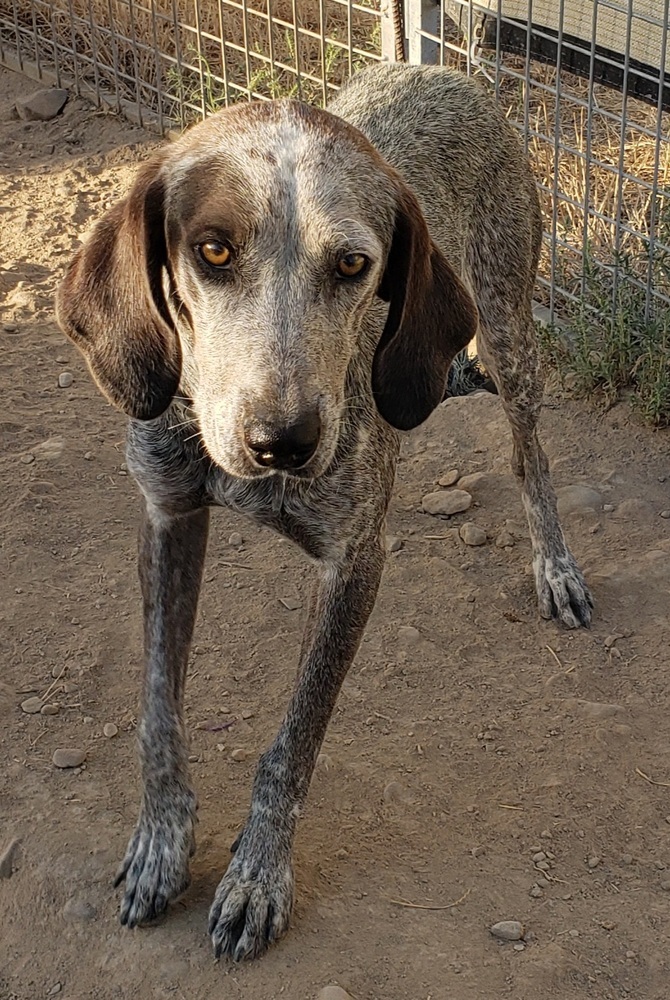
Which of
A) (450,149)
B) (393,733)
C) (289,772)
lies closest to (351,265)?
(289,772)

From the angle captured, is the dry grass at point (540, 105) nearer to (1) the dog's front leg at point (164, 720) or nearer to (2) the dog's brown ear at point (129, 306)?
(1) the dog's front leg at point (164, 720)

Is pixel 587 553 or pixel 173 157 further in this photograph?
pixel 587 553

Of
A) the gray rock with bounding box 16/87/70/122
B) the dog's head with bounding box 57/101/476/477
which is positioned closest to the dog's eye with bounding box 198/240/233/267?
the dog's head with bounding box 57/101/476/477

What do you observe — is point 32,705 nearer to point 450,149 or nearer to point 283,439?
point 283,439

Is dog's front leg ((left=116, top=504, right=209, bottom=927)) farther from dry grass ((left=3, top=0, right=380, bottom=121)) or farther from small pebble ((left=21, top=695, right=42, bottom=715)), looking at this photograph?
dry grass ((left=3, top=0, right=380, bottom=121))

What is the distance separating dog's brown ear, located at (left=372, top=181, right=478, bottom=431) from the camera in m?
3.37

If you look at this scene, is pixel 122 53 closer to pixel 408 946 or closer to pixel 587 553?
pixel 587 553

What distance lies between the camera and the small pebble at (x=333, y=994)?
3.19 metres

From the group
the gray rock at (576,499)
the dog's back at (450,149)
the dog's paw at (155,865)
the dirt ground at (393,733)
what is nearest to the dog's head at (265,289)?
the dog's back at (450,149)

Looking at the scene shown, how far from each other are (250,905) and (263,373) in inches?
50.0

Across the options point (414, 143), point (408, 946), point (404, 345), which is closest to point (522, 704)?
point (408, 946)

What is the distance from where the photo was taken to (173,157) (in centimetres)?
323

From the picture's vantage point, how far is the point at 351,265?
3.07 metres

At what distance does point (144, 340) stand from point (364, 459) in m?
0.67
